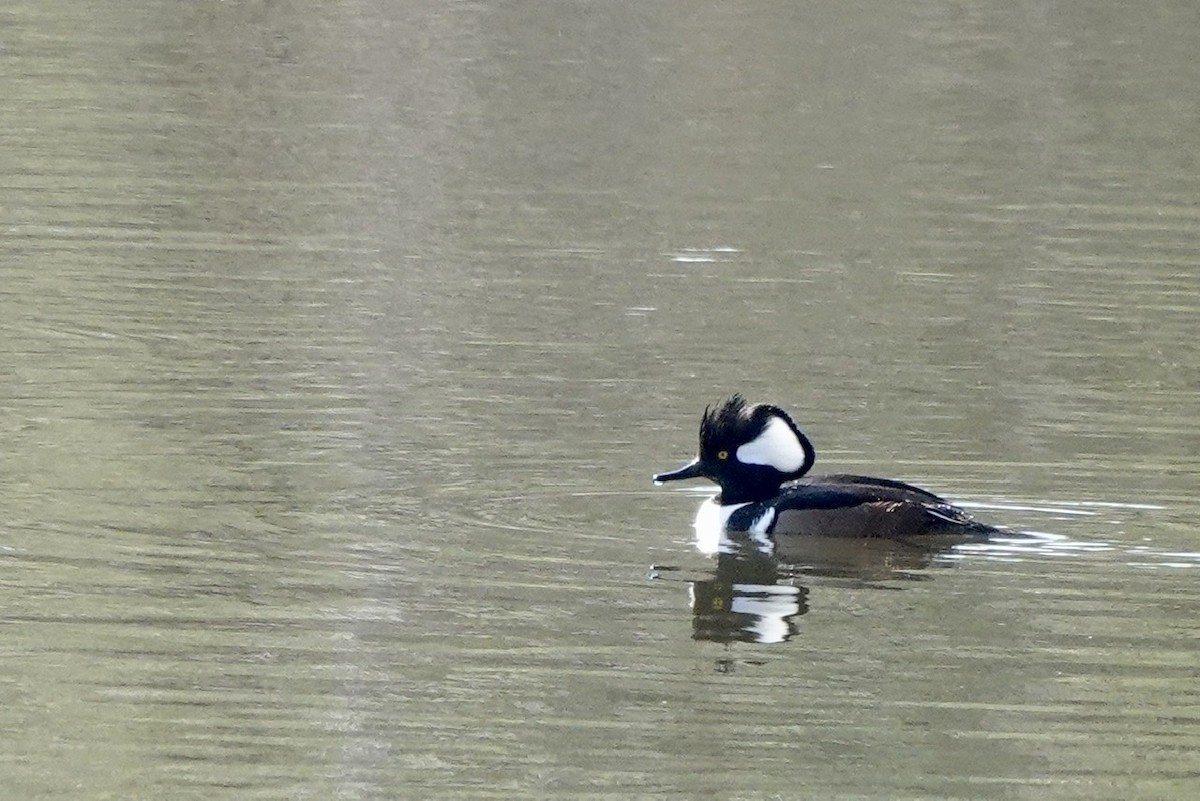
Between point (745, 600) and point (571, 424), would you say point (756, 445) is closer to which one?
point (745, 600)

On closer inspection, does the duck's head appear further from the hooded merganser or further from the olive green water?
the olive green water

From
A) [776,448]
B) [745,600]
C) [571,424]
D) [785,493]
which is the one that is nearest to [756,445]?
[776,448]

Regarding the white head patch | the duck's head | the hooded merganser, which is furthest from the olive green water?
the white head patch

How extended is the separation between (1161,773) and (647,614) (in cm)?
250

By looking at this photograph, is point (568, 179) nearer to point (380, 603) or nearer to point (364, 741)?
point (380, 603)

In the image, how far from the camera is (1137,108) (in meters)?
26.3

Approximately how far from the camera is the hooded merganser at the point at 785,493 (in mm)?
11273

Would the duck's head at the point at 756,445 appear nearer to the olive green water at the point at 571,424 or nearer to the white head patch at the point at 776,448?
the white head patch at the point at 776,448

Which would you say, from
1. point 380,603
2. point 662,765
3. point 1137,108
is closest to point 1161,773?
point 662,765

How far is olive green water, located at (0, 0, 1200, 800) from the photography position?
8.50 m

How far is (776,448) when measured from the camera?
1182 centimetres

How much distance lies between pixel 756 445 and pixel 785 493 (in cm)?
29

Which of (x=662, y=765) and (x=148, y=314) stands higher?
(x=662, y=765)

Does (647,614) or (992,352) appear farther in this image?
(992,352)
